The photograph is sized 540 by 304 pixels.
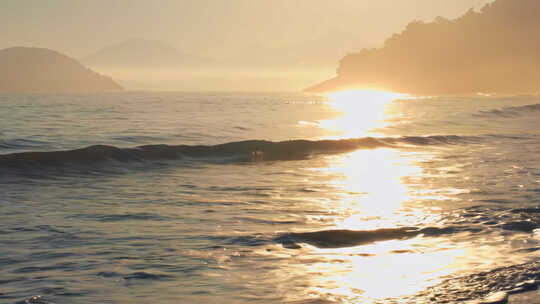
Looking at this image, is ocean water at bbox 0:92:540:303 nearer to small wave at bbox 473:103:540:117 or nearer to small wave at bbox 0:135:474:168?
small wave at bbox 0:135:474:168

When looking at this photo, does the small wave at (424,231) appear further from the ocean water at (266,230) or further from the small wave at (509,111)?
the small wave at (509,111)

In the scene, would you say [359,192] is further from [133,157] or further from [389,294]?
[133,157]

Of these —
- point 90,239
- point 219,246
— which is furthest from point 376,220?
point 90,239

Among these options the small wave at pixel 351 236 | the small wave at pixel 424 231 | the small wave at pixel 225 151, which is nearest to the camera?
the small wave at pixel 351 236

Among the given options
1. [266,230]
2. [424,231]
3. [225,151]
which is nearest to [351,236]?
[424,231]

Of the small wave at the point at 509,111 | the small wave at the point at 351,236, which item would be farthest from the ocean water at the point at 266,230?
the small wave at the point at 509,111

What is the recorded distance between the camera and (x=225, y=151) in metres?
24.2

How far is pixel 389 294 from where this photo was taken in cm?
618

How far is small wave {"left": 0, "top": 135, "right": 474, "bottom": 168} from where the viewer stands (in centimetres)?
1934

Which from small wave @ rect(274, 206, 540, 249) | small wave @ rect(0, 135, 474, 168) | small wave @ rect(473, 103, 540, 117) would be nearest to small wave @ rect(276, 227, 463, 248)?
small wave @ rect(274, 206, 540, 249)

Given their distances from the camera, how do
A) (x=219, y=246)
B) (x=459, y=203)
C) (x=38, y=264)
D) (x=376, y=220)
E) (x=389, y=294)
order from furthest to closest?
(x=459, y=203) → (x=376, y=220) → (x=219, y=246) → (x=38, y=264) → (x=389, y=294)

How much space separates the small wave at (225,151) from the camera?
63.5 feet

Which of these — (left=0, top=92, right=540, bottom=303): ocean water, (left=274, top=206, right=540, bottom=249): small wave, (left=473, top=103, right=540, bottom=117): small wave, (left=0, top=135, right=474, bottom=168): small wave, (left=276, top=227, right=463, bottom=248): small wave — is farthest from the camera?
(left=473, top=103, right=540, bottom=117): small wave

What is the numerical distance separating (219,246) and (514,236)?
455cm
